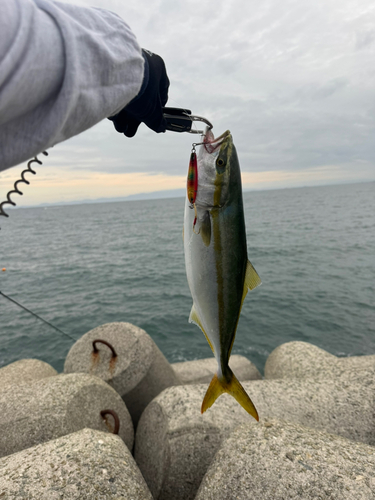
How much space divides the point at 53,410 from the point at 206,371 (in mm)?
4351

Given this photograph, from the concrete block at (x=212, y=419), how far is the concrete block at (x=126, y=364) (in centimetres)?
90

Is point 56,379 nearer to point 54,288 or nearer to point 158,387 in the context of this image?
point 158,387

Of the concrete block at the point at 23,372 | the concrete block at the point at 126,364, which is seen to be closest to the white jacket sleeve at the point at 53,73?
the concrete block at the point at 126,364

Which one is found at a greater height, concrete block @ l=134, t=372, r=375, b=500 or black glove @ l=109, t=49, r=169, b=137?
black glove @ l=109, t=49, r=169, b=137

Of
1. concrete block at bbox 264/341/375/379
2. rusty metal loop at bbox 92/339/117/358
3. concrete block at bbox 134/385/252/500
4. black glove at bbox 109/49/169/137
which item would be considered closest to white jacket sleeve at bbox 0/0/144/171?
black glove at bbox 109/49/169/137

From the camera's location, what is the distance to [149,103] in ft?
6.13

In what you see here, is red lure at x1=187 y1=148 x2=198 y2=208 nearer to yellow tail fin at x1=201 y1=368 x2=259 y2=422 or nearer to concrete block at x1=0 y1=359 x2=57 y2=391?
yellow tail fin at x1=201 y1=368 x2=259 y2=422

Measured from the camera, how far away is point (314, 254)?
2122cm

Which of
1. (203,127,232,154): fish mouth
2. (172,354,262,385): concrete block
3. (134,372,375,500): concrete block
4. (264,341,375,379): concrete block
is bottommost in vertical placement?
(172,354,262,385): concrete block

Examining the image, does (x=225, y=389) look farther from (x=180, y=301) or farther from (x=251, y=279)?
(x=180, y=301)

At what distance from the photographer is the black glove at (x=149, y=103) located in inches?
68.9

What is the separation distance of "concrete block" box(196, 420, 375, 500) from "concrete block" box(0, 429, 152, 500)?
0.65 metres

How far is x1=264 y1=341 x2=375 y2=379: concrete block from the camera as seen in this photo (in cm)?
502

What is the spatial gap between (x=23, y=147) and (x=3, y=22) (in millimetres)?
342
